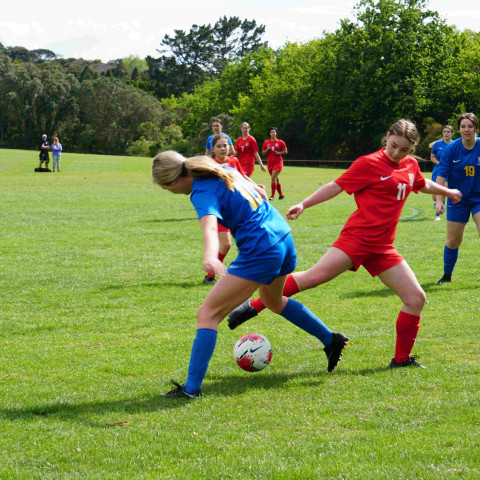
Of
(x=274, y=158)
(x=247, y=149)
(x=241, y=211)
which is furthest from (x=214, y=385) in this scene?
(x=274, y=158)

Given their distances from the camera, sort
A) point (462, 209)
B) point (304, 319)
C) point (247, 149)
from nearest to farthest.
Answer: point (304, 319), point (462, 209), point (247, 149)

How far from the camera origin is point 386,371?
5234 millimetres

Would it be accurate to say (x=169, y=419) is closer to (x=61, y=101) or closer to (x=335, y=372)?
(x=335, y=372)

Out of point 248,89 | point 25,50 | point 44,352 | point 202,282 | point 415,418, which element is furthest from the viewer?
point 25,50

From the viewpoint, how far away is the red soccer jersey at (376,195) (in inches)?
210

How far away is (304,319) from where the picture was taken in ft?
17.3

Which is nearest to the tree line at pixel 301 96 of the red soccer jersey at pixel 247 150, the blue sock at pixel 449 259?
the red soccer jersey at pixel 247 150

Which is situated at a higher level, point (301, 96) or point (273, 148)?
point (301, 96)

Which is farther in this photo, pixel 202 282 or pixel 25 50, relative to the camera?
pixel 25 50

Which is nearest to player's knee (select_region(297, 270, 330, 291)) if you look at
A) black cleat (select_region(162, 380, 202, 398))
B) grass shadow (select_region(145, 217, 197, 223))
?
black cleat (select_region(162, 380, 202, 398))

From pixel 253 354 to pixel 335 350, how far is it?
68 centimetres

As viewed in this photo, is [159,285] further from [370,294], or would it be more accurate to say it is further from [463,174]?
[463,174]

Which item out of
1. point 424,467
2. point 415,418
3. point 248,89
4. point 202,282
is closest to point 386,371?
point 415,418

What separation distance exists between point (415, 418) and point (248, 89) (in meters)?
78.1
